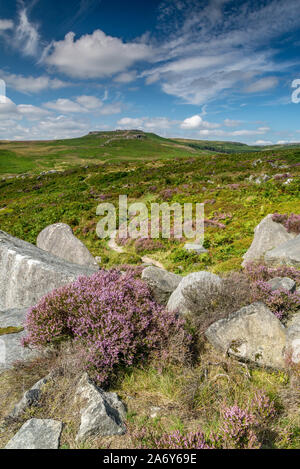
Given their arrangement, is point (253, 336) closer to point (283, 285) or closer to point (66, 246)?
point (283, 285)

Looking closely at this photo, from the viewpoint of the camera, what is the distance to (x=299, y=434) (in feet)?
9.82

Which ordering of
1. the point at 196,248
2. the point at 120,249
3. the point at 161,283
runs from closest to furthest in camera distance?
the point at 161,283, the point at 196,248, the point at 120,249

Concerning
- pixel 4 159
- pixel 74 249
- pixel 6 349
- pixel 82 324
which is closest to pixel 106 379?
pixel 82 324

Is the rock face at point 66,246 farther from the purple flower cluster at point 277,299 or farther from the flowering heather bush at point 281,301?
the flowering heather bush at point 281,301

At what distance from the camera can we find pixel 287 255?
8.18 m

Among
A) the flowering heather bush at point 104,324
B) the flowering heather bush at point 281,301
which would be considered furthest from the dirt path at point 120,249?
the flowering heather bush at point 104,324

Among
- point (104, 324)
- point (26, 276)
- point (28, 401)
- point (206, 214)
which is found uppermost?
point (206, 214)

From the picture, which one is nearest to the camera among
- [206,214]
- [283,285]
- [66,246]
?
[283,285]

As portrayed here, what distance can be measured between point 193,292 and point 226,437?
3.18 metres

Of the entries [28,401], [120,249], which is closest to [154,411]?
[28,401]

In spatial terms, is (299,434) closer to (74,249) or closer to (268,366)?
(268,366)

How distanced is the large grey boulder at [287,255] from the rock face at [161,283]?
3.52m

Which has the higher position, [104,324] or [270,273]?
[270,273]

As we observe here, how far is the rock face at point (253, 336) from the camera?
4.30m
